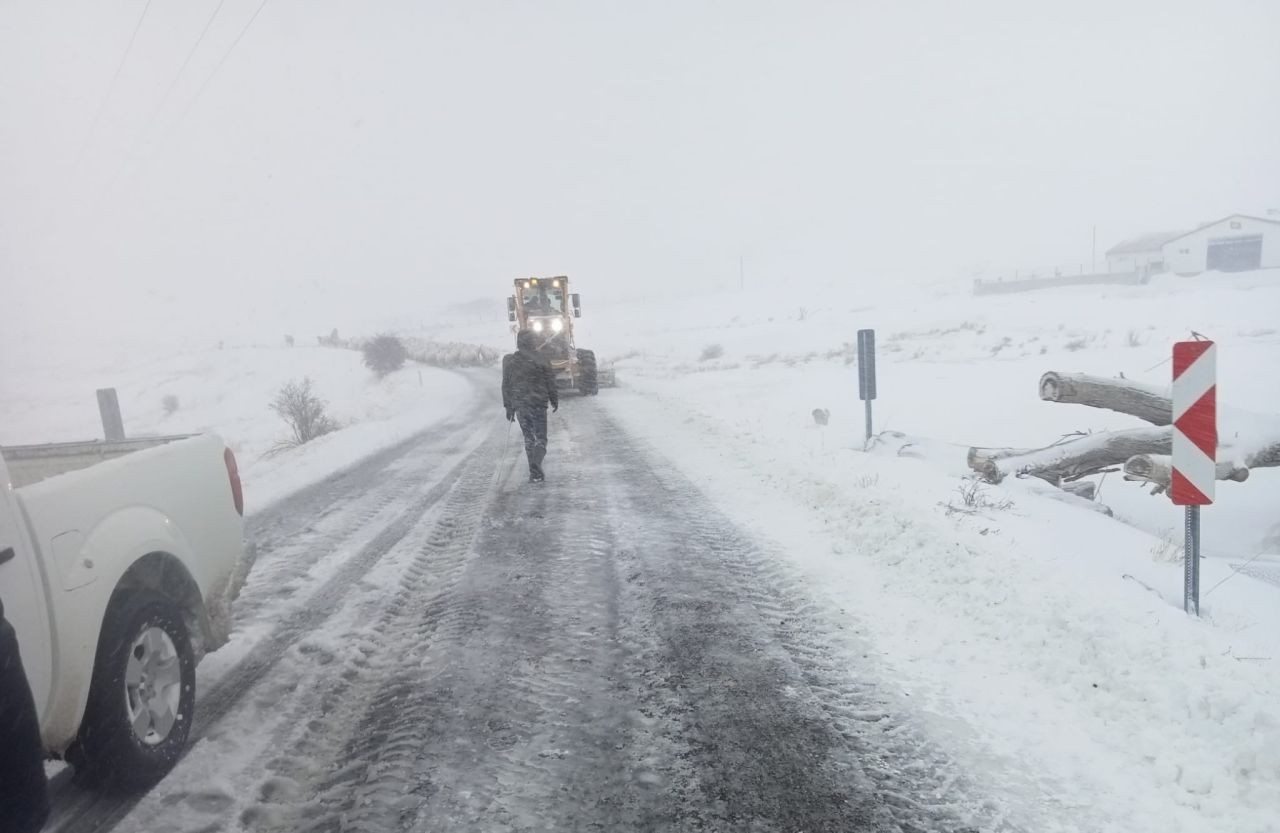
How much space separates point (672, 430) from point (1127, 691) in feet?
32.0

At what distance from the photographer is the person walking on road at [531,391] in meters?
8.90

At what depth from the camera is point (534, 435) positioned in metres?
9.09

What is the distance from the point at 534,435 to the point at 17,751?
7.16m

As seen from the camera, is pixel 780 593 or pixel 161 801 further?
pixel 780 593

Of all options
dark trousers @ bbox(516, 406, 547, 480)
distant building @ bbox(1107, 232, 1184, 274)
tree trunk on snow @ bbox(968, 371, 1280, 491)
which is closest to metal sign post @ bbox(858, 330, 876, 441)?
tree trunk on snow @ bbox(968, 371, 1280, 491)

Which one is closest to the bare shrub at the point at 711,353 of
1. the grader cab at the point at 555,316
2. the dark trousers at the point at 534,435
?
the grader cab at the point at 555,316

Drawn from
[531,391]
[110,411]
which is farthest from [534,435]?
[110,411]

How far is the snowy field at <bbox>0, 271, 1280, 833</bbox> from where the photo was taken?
2930 millimetres

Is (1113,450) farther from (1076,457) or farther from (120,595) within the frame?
(120,595)

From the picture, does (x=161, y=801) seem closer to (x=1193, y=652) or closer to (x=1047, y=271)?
(x=1193, y=652)

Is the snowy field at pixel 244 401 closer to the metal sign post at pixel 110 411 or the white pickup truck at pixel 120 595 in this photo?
the metal sign post at pixel 110 411

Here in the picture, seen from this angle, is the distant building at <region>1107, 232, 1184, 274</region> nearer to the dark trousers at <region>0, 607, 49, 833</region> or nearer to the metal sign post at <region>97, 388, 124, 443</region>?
the metal sign post at <region>97, 388, 124, 443</region>

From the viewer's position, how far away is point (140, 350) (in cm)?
6200

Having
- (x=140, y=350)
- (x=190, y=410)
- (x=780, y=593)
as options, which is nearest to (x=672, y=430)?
(x=780, y=593)
